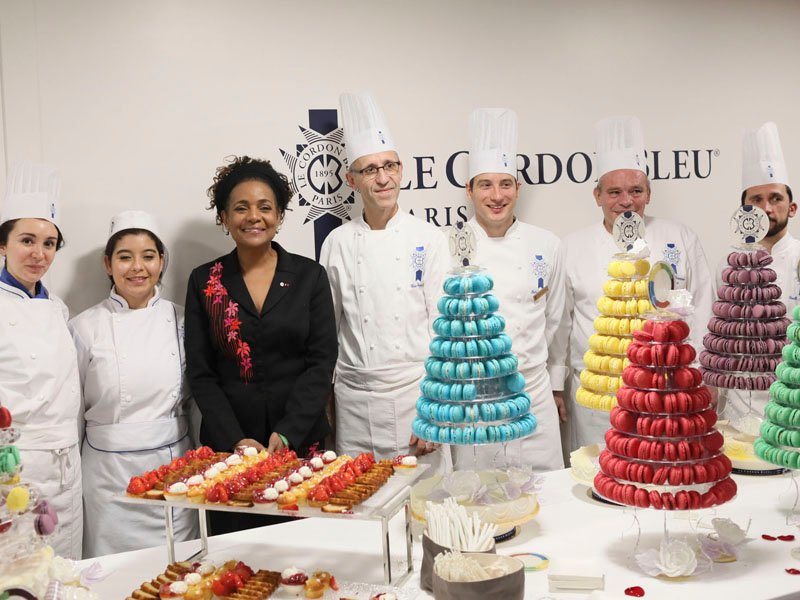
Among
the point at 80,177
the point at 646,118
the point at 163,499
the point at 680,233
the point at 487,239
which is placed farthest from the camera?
the point at 646,118

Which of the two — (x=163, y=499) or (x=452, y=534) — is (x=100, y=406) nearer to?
(x=163, y=499)

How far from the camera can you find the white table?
200 centimetres

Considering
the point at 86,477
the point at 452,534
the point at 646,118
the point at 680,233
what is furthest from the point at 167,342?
the point at 646,118

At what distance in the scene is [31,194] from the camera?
3195mm

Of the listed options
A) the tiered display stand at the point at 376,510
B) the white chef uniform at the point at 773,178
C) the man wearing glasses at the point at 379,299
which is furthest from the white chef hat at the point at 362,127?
the tiered display stand at the point at 376,510

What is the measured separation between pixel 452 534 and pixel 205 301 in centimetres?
173

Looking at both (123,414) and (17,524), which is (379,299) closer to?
(123,414)

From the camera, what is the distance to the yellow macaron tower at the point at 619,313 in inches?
105

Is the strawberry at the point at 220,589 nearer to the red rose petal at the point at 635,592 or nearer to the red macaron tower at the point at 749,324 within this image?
the red rose petal at the point at 635,592

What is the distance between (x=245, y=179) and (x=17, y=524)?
202 centimetres

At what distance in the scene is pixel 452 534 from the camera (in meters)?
1.95

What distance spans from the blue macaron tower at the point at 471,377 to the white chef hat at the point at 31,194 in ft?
5.63

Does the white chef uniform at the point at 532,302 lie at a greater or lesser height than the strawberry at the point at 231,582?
greater

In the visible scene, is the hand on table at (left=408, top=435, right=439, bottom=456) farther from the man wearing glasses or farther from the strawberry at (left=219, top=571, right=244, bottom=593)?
the strawberry at (left=219, top=571, right=244, bottom=593)
